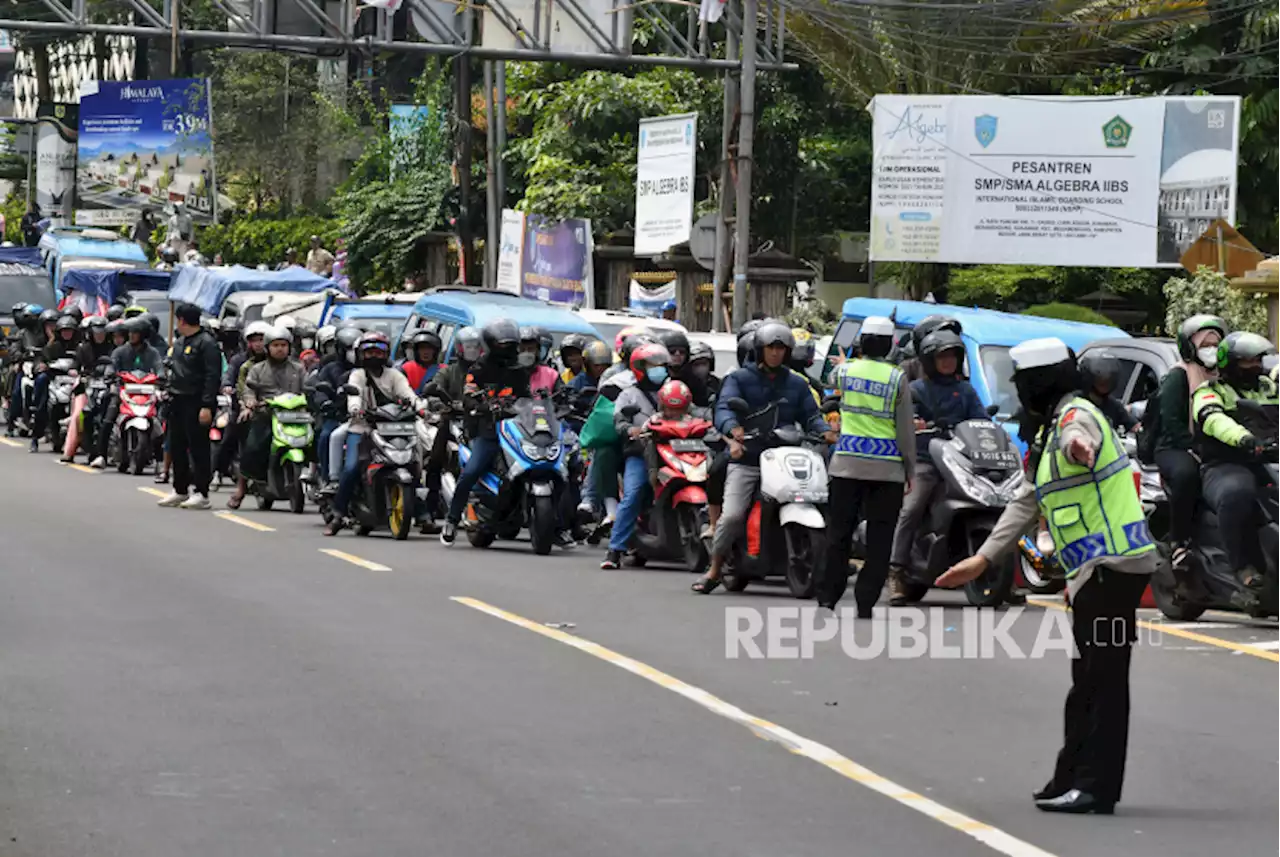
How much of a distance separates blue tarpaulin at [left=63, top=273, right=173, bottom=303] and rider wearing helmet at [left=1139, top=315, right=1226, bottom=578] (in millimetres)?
25947

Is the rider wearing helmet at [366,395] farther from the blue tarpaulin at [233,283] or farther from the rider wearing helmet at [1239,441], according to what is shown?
the blue tarpaulin at [233,283]

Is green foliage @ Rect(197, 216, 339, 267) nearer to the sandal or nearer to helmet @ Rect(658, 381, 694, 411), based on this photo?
helmet @ Rect(658, 381, 694, 411)

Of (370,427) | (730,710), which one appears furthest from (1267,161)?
(730,710)

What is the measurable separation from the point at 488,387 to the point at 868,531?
5.19m

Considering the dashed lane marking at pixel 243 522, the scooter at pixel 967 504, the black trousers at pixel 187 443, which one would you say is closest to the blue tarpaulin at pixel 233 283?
the black trousers at pixel 187 443

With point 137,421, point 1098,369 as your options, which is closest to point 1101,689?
point 1098,369

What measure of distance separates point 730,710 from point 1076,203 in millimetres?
20476

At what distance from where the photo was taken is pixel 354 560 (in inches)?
684

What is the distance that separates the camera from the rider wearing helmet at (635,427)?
17.3m

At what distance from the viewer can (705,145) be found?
122 feet

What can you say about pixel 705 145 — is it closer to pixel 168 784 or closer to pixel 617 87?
pixel 617 87

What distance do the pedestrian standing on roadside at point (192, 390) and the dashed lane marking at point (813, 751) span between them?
351 inches

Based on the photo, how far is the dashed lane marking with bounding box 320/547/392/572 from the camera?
16781 millimetres

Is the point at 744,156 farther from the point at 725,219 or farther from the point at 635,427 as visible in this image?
the point at 635,427
